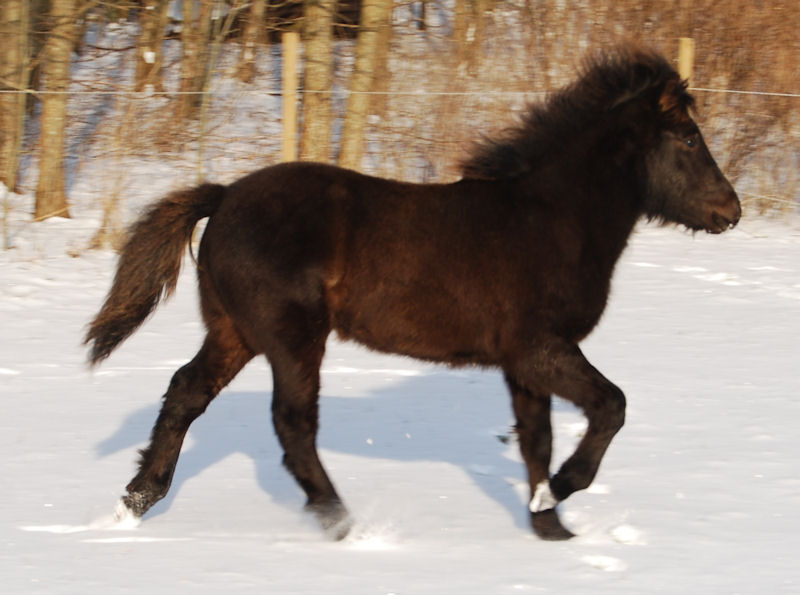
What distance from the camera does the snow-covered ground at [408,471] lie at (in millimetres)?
3963

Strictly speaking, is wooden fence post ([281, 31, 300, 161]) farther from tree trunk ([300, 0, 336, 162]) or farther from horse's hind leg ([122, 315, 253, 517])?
horse's hind leg ([122, 315, 253, 517])

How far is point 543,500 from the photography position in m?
4.40

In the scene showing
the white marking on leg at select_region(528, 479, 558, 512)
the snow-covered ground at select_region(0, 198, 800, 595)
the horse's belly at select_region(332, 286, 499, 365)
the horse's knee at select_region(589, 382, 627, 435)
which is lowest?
the snow-covered ground at select_region(0, 198, 800, 595)

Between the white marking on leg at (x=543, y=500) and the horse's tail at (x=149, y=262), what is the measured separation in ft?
5.90

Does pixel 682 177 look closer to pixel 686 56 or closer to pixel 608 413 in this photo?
pixel 608 413

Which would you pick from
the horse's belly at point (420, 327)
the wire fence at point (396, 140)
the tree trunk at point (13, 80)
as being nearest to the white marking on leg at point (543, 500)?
the horse's belly at point (420, 327)

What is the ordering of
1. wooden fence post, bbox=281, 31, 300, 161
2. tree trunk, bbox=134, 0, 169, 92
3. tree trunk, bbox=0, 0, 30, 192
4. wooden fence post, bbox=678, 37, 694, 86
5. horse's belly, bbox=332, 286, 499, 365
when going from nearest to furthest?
horse's belly, bbox=332, 286, 499, 365, wooden fence post, bbox=281, 31, 300, 161, tree trunk, bbox=0, 0, 30, 192, wooden fence post, bbox=678, 37, 694, 86, tree trunk, bbox=134, 0, 169, 92

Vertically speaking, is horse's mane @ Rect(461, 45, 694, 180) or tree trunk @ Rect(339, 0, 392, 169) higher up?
horse's mane @ Rect(461, 45, 694, 180)

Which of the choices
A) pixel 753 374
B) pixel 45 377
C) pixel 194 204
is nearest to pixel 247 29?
pixel 45 377

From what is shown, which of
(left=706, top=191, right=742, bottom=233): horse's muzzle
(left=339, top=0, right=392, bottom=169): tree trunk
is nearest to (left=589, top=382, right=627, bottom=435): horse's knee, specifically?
(left=706, top=191, right=742, bottom=233): horse's muzzle

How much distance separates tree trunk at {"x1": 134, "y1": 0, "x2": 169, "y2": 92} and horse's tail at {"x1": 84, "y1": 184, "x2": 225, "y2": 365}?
863 cm

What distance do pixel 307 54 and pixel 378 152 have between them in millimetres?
1237

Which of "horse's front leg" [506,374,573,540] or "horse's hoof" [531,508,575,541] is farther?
"horse's front leg" [506,374,573,540]

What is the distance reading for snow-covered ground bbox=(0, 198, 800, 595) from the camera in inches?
156
